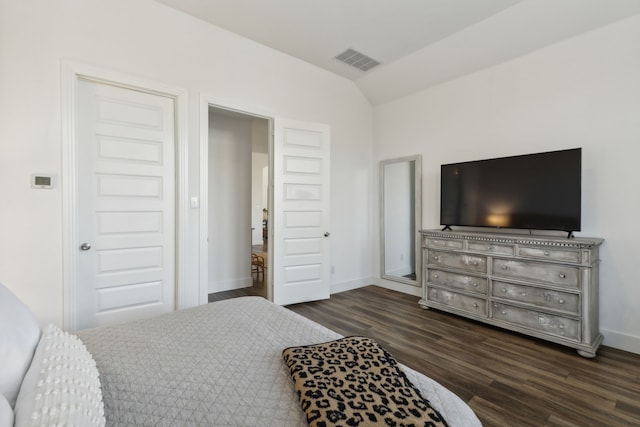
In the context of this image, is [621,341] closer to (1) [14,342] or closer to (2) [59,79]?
(1) [14,342]

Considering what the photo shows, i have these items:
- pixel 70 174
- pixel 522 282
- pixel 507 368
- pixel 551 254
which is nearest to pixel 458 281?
pixel 522 282

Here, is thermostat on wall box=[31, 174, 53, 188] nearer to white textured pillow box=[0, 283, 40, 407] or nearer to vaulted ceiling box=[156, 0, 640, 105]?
white textured pillow box=[0, 283, 40, 407]

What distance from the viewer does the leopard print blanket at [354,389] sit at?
0.82 m

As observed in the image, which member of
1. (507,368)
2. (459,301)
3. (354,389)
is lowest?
(507,368)

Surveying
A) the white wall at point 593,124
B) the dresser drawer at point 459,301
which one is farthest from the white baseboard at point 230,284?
the white wall at point 593,124

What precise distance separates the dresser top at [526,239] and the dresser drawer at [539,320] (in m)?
0.65

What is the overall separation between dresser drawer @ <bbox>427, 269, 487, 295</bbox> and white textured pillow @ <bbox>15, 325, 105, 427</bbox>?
10.7 feet

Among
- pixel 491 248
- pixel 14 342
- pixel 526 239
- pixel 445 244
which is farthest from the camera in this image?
pixel 445 244

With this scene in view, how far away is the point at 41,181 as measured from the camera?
2.29 metres

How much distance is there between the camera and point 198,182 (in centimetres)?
308

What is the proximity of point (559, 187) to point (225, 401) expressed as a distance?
3.27 m

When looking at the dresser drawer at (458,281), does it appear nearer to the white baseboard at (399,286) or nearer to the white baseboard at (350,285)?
the white baseboard at (399,286)

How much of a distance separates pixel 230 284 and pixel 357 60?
372 centimetres

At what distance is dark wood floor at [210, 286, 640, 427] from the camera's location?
1794 mm
